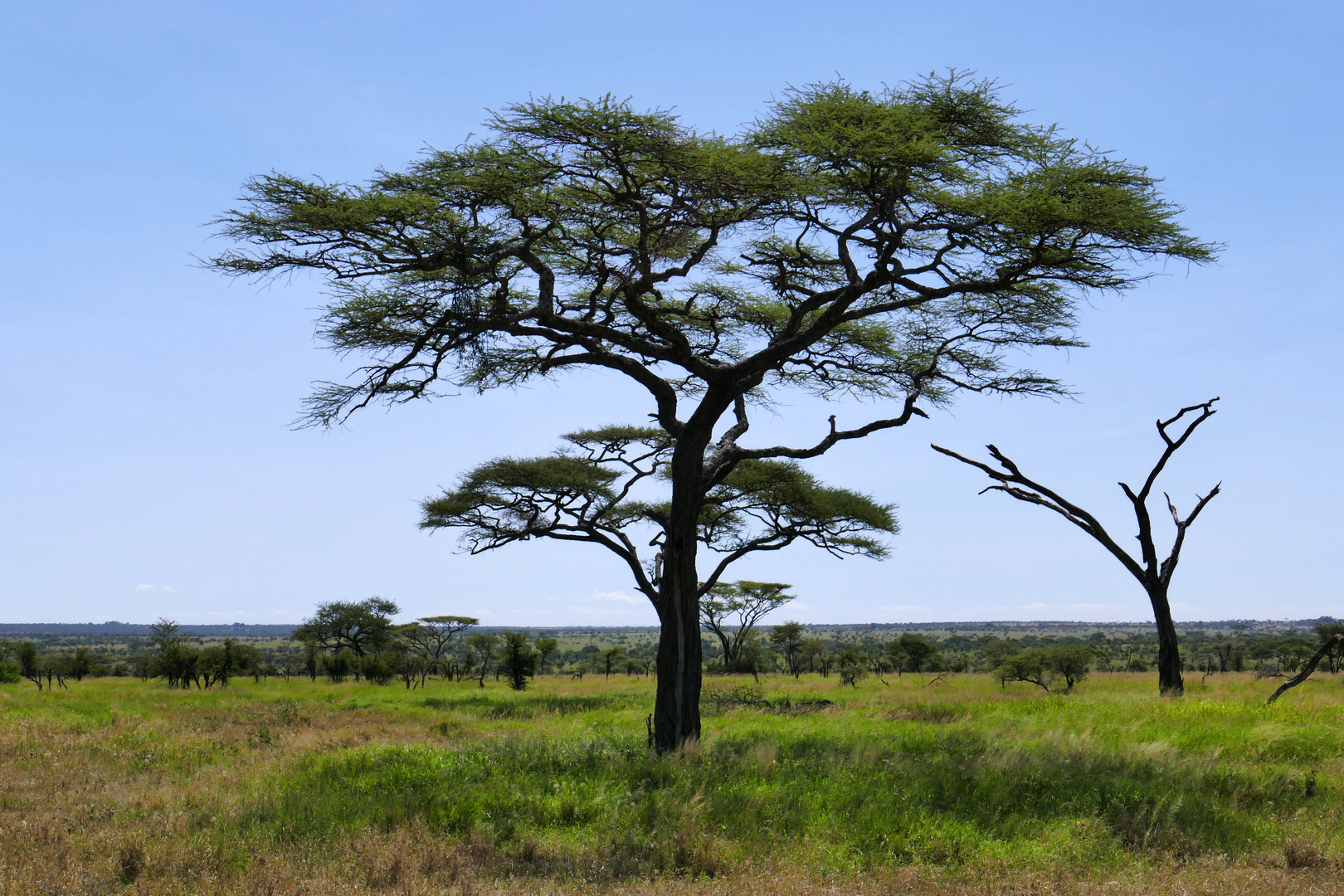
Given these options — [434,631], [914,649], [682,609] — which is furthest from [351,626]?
[682,609]

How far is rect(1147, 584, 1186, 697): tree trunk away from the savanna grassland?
4.31m

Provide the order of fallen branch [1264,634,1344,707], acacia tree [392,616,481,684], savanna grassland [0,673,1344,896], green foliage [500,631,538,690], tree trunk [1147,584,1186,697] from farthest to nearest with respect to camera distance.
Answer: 1. acacia tree [392,616,481,684]
2. green foliage [500,631,538,690]
3. tree trunk [1147,584,1186,697]
4. fallen branch [1264,634,1344,707]
5. savanna grassland [0,673,1344,896]

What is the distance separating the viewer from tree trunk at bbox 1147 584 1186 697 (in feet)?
61.7

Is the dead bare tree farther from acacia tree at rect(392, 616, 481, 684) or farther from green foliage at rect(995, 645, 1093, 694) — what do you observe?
acacia tree at rect(392, 616, 481, 684)

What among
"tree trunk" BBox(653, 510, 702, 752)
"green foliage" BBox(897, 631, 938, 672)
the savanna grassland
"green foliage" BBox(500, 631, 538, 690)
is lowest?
"green foliage" BBox(897, 631, 938, 672)

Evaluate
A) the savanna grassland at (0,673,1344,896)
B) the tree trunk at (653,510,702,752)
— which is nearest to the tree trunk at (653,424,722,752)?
the tree trunk at (653,510,702,752)

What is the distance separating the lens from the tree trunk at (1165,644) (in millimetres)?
18797

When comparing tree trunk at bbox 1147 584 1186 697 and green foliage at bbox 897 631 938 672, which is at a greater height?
tree trunk at bbox 1147 584 1186 697

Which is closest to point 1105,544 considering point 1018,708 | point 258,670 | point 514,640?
point 1018,708

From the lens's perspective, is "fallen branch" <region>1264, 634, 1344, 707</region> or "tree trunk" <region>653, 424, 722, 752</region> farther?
"fallen branch" <region>1264, 634, 1344, 707</region>

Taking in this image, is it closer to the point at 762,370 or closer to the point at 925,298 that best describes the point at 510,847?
the point at 762,370

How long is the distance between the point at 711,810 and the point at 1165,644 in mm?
15556

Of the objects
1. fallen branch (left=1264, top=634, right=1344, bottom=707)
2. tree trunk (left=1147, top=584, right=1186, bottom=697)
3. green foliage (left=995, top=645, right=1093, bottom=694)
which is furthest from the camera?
green foliage (left=995, top=645, right=1093, bottom=694)

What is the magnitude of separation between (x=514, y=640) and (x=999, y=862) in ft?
107
